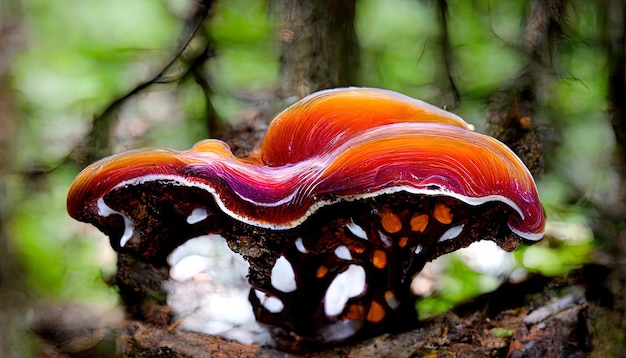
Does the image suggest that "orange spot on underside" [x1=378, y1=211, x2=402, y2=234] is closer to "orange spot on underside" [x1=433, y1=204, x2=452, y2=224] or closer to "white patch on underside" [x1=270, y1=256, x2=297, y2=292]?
"orange spot on underside" [x1=433, y1=204, x2=452, y2=224]

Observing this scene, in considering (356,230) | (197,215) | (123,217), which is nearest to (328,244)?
(356,230)

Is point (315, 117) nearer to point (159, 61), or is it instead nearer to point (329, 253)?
point (329, 253)

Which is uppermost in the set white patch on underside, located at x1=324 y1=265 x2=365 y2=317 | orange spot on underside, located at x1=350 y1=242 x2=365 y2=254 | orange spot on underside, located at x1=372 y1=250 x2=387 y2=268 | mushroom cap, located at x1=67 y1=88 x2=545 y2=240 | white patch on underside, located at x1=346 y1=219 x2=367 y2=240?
mushroom cap, located at x1=67 y1=88 x2=545 y2=240

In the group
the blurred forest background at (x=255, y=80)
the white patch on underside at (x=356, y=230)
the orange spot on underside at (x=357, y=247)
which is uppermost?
the blurred forest background at (x=255, y=80)

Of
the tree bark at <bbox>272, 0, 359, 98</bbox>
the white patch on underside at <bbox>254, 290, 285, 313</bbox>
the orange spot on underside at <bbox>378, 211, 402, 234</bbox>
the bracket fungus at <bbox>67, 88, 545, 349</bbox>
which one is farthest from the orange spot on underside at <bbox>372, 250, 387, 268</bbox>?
→ the tree bark at <bbox>272, 0, 359, 98</bbox>

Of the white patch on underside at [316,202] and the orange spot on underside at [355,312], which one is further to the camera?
the orange spot on underside at [355,312]

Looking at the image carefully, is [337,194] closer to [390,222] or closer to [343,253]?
[390,222]

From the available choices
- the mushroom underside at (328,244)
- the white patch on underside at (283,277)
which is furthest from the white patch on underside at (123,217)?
the white patch on underside at (283,277)

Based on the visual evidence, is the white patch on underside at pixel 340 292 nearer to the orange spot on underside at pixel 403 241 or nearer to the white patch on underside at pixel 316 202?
the orange spot on underside at pixel 403 241
